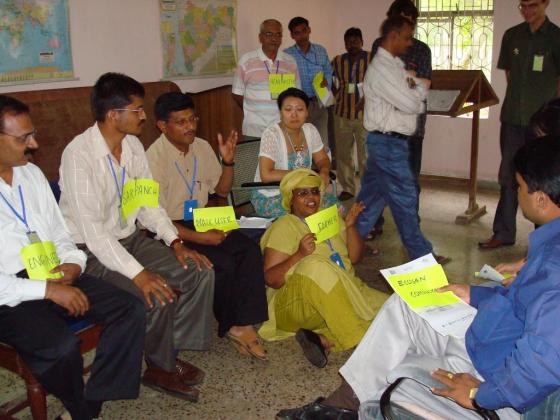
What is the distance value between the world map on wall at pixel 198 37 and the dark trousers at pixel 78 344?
288cm

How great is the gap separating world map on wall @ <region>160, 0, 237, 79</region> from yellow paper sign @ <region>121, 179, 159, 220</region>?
2325 mm

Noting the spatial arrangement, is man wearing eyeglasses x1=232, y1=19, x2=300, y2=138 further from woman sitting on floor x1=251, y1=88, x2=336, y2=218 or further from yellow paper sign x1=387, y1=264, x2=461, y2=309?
yellow paper sign x1=387, y1=264, x2=461, y2=309

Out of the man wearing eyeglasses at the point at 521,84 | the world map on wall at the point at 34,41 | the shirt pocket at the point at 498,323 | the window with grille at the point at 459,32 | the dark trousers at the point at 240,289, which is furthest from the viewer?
the window with grille at the point at 459,32

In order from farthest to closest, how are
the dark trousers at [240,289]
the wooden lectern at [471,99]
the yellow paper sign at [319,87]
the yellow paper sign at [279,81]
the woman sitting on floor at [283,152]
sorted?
the wooden lectern at [471,99], the yellow paper sign at [319,87], the yellow paper sign at [279,81], the woman sitting on floor at [283,152], the dark trousers at [240,289]

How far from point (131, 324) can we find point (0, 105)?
3.20 ft

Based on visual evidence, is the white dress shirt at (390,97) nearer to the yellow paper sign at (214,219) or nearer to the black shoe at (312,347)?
the yellow paper sign at (214,219)

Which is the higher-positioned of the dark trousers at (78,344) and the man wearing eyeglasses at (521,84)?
the man wearing eyeglasses at (521,84)

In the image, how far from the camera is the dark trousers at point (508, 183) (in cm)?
444

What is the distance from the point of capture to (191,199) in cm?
327

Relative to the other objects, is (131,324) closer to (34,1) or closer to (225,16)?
(34,1)

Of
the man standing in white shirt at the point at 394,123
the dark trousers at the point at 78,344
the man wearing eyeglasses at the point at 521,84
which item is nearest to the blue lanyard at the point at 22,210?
the dark trousers at the point at 78,344

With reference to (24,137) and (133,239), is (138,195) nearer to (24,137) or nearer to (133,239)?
(133,239)

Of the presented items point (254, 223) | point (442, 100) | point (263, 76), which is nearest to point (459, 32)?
point (442, 100)

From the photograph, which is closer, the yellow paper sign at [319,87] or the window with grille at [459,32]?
the yellow paper sign at [319,87]
